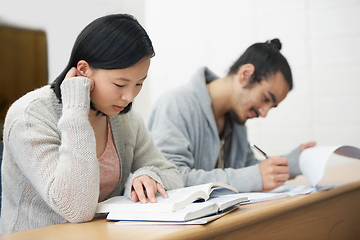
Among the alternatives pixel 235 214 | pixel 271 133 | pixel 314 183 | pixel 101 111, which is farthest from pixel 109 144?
pixel 271 133

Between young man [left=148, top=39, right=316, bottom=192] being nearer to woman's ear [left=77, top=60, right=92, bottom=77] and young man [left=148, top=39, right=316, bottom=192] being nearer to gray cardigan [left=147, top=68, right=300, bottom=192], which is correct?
gray cardigan [left=147, top=68, right=300, bottom=192]

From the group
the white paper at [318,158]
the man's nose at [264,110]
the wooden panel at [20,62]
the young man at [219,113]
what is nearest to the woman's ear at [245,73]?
the young man at [219,113]

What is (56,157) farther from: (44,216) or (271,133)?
(271,133)

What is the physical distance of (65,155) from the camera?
1.03 metres

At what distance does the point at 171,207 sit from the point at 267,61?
1.04 metres

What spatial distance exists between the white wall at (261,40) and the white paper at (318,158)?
1.22 metres

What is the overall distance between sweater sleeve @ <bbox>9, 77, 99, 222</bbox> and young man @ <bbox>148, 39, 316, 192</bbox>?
63cm

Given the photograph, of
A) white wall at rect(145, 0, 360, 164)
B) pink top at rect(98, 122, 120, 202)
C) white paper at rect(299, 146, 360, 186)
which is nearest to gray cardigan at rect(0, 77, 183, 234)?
pink top at rect(98, 122, 120, 202)

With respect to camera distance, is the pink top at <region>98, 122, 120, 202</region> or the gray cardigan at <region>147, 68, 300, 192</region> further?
the gray cardigan at <region>147, 68, 300, 192</region>

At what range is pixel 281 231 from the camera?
3.92 ft

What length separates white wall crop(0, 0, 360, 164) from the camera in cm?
269

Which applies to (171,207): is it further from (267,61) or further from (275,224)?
(267,61)

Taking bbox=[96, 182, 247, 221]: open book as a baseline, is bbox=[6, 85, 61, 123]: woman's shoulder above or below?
above

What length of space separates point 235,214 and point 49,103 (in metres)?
0.52
